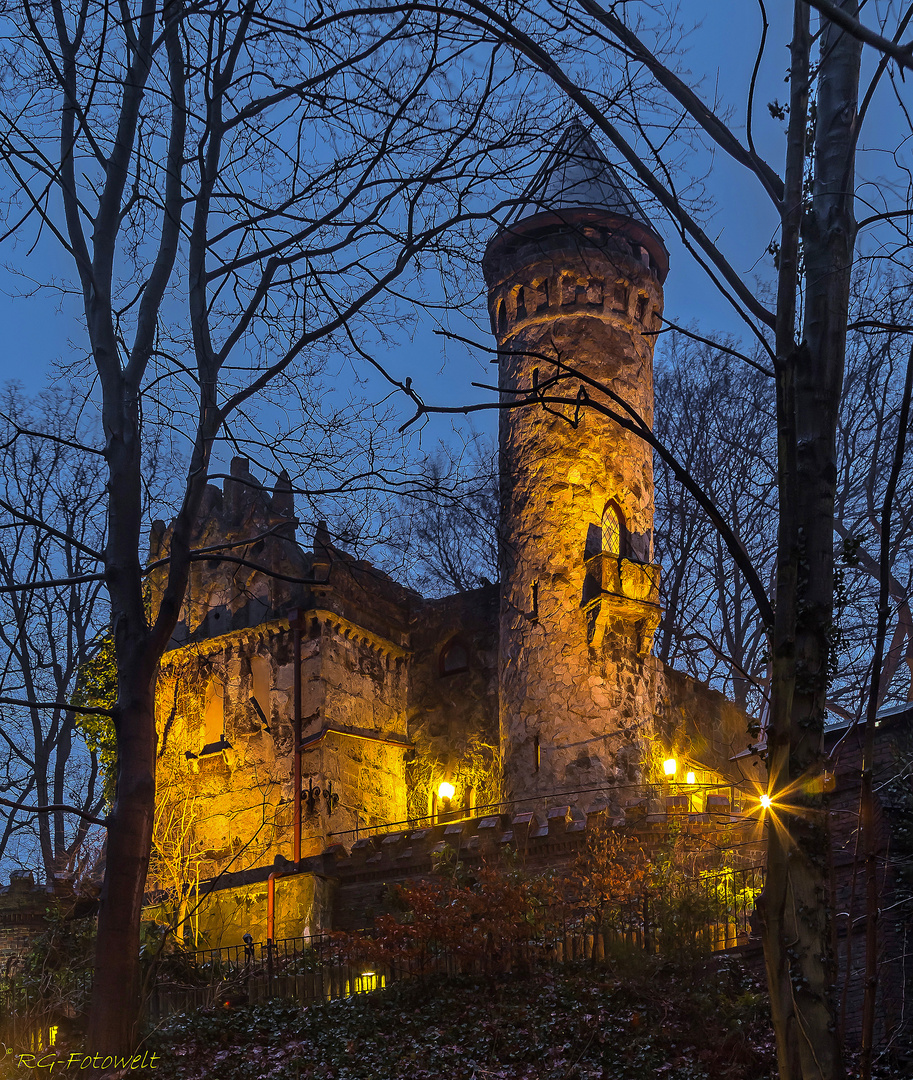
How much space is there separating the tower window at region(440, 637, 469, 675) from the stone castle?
1.8 inches

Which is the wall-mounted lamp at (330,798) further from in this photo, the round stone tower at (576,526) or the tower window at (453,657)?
the tower window at (453,657)

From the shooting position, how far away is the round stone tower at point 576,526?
18.5m

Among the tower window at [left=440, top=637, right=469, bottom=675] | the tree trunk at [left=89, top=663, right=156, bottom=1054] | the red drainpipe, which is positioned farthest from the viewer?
the tower window at [left=440, top=637, right=469, bottom=675]

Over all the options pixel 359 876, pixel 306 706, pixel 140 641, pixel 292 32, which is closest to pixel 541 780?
pixel 359 876

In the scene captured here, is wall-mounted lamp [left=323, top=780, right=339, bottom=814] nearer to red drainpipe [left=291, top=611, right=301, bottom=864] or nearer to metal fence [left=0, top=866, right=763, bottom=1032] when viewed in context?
red drainpipe [left=291, top=611, right=301, bottom=864]

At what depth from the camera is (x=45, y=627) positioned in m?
23.9

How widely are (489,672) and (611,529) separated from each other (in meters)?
4.20

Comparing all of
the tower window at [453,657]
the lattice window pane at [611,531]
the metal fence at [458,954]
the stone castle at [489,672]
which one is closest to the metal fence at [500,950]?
the metal fence at [458,954]

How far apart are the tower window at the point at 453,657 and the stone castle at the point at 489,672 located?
0.05 m

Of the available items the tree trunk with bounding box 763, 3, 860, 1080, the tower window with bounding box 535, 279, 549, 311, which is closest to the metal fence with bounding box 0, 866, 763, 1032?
the tree trunk with bounding box 763, 3, 860, 1080

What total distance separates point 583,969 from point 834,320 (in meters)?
8.60

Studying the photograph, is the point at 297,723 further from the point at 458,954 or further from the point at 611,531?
the point at 458,954

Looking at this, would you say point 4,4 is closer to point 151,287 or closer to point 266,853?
point 151,287

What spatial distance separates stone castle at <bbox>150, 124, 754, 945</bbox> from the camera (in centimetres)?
1852
